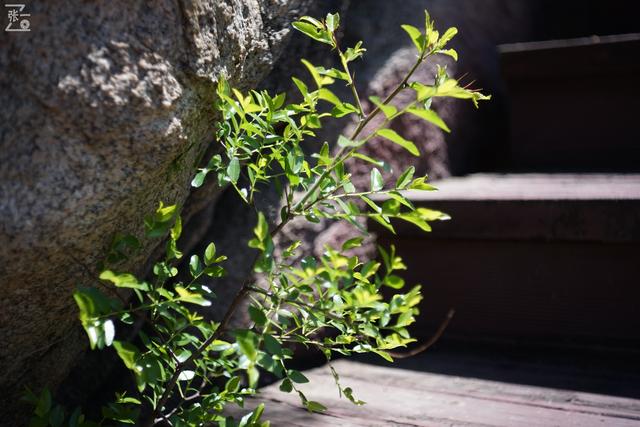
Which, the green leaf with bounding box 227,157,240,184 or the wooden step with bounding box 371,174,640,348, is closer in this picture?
the green leaf with bounding box 227,157,240,184

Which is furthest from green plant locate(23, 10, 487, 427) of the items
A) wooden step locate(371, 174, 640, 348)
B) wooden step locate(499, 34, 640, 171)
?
wooden step locate(499, 34, 640, 171)

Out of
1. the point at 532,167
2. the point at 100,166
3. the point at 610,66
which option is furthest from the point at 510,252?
the point at 100,166

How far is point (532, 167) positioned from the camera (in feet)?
9.61

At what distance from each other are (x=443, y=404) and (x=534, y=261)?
0.67 metres

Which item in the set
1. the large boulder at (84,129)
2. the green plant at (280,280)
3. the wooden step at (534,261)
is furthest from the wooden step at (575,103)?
the large boulder at (84,129)

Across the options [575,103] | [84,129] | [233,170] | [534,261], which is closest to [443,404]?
[534,261]

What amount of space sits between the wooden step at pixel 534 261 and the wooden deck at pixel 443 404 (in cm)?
31

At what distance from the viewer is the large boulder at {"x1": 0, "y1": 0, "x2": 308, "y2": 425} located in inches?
41.3

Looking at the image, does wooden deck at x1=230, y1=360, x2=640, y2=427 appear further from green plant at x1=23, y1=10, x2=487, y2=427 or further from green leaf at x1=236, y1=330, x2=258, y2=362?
green leaf at x1=236, y1=330, x2=258, y2=362

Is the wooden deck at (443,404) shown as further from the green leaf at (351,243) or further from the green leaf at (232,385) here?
the green leaf at (351,243)

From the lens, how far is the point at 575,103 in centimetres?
286

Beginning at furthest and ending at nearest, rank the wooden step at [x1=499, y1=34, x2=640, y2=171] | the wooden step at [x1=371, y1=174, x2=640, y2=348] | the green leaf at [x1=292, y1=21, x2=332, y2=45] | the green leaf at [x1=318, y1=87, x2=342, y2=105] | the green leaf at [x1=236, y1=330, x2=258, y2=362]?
the wooden step at [x1=499, y1=34, x2=640, y2=171] < the wooden step at [x1=371, y1=174, x2=640, y2=348] < the green leaf at [x1=292, y1=21, x2=332, y2=45] < the green leaf at [x1=318, y1=87, x2=342, y2=105] < the green leaf at [x1=236, y1=330, x2=258, y2=362]

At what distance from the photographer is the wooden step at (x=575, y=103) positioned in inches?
107

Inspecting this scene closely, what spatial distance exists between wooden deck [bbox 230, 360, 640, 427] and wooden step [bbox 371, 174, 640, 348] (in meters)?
0.31
